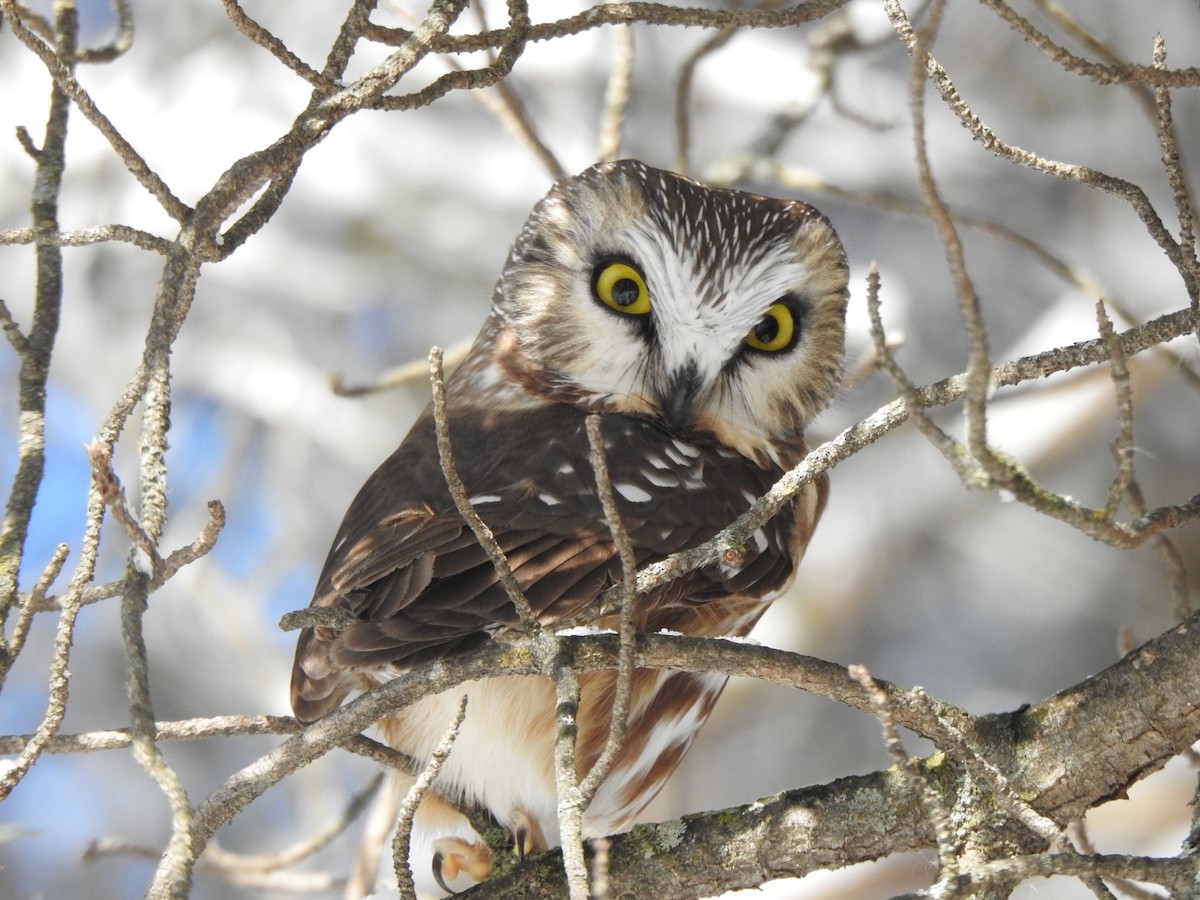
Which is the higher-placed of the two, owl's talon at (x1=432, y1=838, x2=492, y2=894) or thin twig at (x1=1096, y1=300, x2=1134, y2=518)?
owl's talon at (x1=432, y1=838, x2=492, y2=894)

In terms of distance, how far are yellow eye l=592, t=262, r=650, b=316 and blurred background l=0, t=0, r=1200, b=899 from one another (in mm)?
3266

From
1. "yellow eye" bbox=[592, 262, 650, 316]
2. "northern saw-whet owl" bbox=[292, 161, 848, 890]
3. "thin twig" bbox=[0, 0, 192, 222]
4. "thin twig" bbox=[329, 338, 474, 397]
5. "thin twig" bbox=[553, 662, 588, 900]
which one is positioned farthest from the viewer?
"thin twig" bbox=[329, 338, 474, 397]

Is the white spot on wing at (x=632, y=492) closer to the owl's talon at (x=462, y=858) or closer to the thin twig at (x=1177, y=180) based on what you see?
the owl's talon at (x=462, y=858)

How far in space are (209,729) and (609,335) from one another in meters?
1.44

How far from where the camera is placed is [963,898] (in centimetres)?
169

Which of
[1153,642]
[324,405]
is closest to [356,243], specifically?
[324,405]

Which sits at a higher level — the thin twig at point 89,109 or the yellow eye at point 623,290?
the yellow eye at point 623,290

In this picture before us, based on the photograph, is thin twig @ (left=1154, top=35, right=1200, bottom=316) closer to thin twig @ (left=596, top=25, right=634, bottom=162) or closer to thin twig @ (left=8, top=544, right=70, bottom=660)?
thin twig @ (left=596, top=25, right=634, bottom=162)

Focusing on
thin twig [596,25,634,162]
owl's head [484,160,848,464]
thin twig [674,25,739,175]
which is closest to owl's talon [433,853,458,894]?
owl's head [484,160,848,464]

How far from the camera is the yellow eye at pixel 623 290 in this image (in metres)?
3.26

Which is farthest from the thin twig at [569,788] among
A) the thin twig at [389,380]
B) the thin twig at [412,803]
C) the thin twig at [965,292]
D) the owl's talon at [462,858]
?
the thin twig at [389,380]

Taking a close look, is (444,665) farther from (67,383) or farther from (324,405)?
(67,383)

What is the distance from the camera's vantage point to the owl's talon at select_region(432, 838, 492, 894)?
3029 mm

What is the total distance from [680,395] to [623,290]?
1.04 ft
